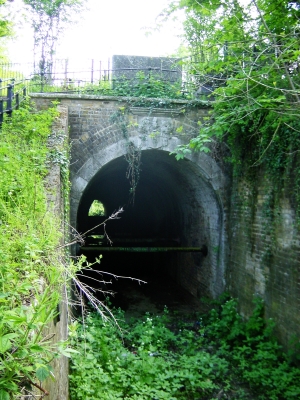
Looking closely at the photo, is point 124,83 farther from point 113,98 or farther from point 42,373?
point 42,373

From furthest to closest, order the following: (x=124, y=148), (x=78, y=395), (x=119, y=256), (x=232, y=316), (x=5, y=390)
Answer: (x=119, y=256) < (x=124, y=148) < (x=232, y=316) < (x=78, y=395) < (x=5, y=390)

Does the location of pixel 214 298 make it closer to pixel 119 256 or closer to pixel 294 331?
pixel 294 331

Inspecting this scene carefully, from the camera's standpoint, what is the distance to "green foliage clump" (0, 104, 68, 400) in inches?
61.6

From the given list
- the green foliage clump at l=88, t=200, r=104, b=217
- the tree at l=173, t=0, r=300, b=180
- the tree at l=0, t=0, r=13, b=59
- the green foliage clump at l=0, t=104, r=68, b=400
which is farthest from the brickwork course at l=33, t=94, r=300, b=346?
the green foliage clump at l=88, t=200, r=104, b=217

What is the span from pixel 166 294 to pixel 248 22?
795 cm

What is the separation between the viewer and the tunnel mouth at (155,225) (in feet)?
31.8

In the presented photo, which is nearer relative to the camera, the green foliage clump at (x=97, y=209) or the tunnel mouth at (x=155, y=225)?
the tunnel mouth at (x=155, y=225)

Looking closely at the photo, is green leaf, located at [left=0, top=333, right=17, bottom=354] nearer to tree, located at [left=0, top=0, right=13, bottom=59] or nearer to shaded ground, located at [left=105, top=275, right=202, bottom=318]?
shaded ground, located at [left=105, top=275, right=202, bottom=318]

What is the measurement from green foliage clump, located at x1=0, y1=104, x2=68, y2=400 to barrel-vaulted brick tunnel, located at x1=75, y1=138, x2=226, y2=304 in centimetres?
127

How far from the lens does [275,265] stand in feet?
21.8

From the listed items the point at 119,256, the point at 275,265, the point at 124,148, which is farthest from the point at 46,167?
the point at 119,256

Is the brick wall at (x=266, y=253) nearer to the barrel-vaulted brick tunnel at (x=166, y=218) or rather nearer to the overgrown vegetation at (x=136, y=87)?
the barrel-vaulted brick tunnel at (x=166, y=218)

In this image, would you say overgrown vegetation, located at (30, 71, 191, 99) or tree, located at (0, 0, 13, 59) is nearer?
overgrown vegetation, located at (30, 71, 191, 99)

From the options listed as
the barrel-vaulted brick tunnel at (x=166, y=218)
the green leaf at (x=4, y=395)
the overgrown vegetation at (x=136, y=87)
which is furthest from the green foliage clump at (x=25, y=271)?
the overgrown vegetation at (x=136, y=87)
